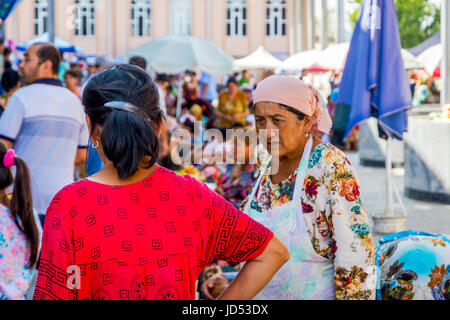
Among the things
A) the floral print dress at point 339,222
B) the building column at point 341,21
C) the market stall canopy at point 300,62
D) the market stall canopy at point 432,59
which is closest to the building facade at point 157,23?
the market stall canopy at point 432,59

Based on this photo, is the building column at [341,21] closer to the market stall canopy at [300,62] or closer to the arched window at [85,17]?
the market stall canopy at [300,62]

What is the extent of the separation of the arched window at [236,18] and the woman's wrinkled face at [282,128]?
43365mm

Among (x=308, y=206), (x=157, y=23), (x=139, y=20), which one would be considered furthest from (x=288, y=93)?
(x=139, y=20)

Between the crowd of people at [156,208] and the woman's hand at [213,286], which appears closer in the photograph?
the crowd of people at [156,208]

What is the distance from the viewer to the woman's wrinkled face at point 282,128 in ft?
9.50

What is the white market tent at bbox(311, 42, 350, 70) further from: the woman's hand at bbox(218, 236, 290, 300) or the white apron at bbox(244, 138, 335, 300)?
the woman's hand at bbox(218, 236, 290, 300)

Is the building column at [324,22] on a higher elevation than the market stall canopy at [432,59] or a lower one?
higher

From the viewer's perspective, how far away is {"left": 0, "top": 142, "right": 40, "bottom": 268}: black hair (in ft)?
12.1

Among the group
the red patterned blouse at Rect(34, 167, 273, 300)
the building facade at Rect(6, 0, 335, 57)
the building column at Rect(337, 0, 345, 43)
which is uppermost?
the building facade at Rect(6, 0, 335, 57)

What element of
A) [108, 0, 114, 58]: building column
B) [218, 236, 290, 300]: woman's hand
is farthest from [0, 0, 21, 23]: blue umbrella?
[108, 0, 114, 58]: building column

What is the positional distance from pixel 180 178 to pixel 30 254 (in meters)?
2.03

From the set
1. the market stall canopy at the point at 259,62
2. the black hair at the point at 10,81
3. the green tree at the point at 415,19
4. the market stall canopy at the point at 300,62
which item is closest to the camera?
the black hair at the point at 10,81

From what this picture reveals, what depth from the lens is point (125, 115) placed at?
1.86 metres

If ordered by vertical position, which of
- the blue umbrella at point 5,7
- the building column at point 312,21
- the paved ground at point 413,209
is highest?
the building column at point 312,21
